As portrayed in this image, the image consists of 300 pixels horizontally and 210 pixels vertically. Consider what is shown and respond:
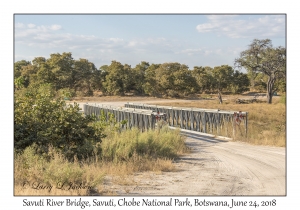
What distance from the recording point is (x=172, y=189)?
8047 mm

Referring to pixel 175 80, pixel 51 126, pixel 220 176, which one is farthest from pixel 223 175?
pixel 175 80

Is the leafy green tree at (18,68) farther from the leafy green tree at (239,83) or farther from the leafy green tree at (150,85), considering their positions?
the leafy green tree at (239,83)

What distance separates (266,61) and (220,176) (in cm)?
3948

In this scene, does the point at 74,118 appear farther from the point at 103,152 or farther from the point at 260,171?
the point at 260,171

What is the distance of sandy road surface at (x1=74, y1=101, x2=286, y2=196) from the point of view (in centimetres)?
794

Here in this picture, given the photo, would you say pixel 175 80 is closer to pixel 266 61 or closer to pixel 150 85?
pixel 150 85

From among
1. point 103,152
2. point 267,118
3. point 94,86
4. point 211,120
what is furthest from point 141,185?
point 94,86

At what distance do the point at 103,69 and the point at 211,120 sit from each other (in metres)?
49.9

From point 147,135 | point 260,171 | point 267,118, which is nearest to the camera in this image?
point 260,171

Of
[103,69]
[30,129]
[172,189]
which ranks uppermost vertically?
[103,69]

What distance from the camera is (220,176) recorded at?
9.34 m

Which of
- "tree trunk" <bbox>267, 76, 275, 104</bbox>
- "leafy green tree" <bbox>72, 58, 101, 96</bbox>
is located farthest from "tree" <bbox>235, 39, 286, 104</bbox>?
"leafy green tree" <bbox>72, 58, 101, 96</bbox>

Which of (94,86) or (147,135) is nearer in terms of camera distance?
(147,135)

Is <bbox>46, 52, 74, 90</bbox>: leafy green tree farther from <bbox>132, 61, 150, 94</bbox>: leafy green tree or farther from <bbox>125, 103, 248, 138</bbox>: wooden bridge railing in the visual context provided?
<bbox>125, 103, 248, 138</bbox>: wooden bridge railing
